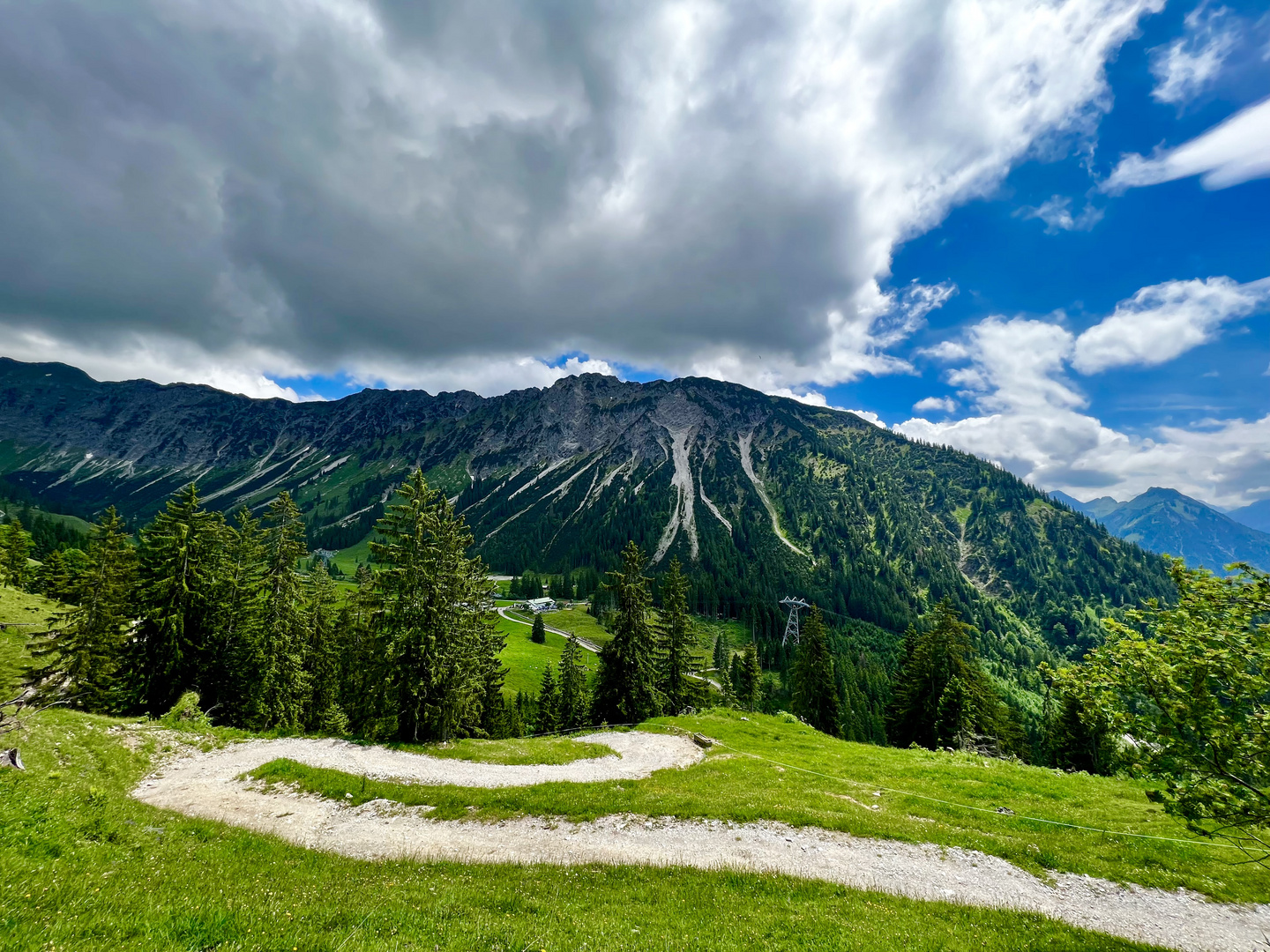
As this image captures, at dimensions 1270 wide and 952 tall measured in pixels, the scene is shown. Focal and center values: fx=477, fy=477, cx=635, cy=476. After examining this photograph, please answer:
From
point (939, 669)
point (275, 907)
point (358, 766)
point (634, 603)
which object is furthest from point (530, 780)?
point (939, 669)

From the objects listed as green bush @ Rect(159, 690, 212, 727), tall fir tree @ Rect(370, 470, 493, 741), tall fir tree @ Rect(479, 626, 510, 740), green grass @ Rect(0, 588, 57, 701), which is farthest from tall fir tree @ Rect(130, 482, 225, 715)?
tall fir tree @ Rect(479, 626, 510, 740)

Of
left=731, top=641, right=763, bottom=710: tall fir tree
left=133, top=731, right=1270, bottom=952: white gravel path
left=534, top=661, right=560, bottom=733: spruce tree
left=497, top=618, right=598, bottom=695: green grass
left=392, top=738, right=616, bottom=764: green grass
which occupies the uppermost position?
left=133, top=731, right=1270, bottom=952: white gravel path

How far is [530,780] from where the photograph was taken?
24.7 meters

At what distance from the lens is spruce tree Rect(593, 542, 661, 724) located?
43875 mm

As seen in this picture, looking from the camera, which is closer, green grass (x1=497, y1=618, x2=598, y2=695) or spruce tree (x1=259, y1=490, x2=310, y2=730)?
spruce tree (x1=259, y1=490, x2=310, y2=730)

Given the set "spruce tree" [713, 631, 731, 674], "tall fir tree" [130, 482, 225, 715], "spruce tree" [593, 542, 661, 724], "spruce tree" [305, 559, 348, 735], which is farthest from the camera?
"spruce tree" [713, 631, 731, 674]

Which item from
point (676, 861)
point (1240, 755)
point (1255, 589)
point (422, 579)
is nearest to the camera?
point (1240, 755)

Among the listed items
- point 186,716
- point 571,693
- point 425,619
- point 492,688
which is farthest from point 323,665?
point 571,693

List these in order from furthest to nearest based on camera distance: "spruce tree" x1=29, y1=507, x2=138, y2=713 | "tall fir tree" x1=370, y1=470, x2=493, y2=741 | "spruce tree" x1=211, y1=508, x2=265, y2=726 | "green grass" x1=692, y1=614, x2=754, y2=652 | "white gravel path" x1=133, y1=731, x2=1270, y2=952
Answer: "green grass" x1=692, y1=614, x2=754, y2=652 < "spruce tree" x1=211, y1=508, x2=265, y2=726 < "spruce tree" x1=29, y1=507, x2=138, y2=713 < "tall fir tree" x1=370, y1=470, x2=493, y2=741 < "white gravel path" x1=133, y1=731, x2=1270, y2=952

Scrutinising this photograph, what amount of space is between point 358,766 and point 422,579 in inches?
410

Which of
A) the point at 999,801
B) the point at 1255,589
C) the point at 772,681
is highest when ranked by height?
the point at 1255,589

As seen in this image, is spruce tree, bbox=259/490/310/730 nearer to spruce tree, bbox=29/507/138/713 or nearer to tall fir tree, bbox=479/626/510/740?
spruce tree, bbox=29/507/138/713

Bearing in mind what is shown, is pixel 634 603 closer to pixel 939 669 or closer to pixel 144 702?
pixel 939 669

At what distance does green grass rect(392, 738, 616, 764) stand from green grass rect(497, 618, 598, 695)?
50.1 m
